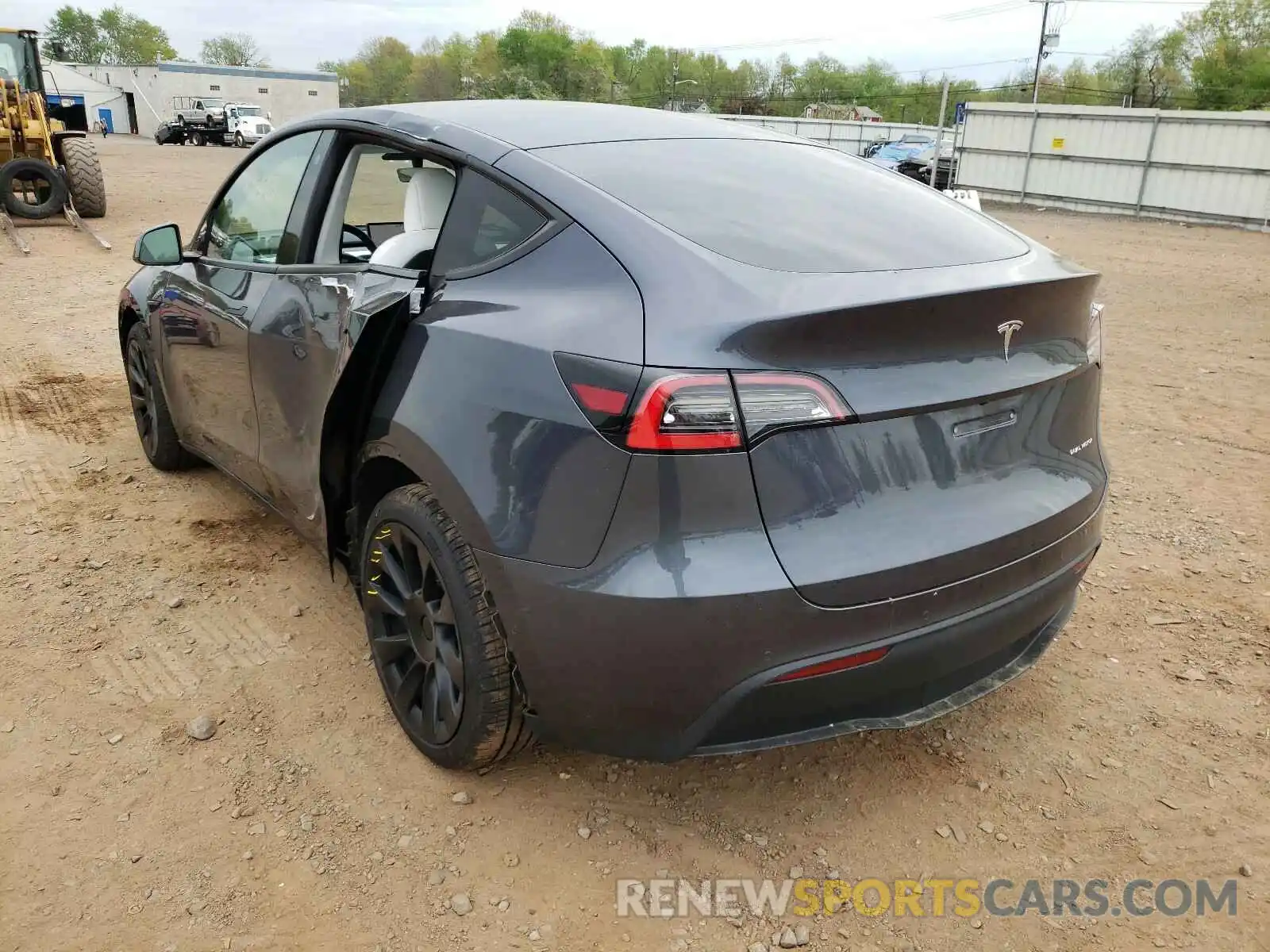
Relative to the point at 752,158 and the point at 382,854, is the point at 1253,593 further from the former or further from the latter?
the point at 382,854

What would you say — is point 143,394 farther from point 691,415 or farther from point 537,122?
point 691,415

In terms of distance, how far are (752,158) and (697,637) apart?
1494 mm

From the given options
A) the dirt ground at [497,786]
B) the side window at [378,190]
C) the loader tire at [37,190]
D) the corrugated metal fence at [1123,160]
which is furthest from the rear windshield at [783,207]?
the corrugated metal fence at [1123,160]

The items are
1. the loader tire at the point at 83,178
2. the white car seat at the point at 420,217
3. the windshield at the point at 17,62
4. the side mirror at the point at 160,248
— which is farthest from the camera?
the windshield at the point at 17,62

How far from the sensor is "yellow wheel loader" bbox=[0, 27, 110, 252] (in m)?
13.0

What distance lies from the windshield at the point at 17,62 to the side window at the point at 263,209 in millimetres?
13428

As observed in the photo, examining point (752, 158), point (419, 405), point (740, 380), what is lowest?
point (419, 405)

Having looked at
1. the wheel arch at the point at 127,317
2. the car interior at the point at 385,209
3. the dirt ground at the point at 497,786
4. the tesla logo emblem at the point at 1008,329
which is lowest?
the dirt ground at the point at 497,786

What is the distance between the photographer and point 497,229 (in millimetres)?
2320

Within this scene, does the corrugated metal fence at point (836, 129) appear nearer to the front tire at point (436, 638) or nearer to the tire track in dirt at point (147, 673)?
the tire track in dirt at point (147, 673)

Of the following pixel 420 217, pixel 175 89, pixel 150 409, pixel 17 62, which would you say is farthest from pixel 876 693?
pixel 175 89

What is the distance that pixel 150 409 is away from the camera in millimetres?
4461

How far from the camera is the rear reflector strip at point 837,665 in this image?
1.88 metres

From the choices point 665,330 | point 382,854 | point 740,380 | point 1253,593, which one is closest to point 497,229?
point 665,330
